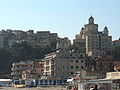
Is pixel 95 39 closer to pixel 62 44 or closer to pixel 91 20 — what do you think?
pixel 91 20

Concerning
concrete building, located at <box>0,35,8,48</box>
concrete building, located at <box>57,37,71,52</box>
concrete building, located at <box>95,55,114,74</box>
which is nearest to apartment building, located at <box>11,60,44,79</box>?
concrete building, located at <box>57,37,71,52</box>

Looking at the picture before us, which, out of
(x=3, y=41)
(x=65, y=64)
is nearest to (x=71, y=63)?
(x=65, y=64)

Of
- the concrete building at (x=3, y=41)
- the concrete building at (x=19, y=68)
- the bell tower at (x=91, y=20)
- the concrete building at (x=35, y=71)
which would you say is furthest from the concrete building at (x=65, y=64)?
the concrete building at (x=3, y=41)

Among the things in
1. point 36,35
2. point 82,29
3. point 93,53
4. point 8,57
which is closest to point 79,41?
point 82,29

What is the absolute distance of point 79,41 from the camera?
154 metres

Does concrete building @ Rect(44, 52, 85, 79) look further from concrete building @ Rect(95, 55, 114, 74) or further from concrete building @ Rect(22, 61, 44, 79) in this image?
concrete building @ Rect(22, 61, 44, 79)

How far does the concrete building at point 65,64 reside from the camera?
289 feet

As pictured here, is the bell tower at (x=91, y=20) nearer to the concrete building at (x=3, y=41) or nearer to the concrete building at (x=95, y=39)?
the concrete building at (x=95, y=39)

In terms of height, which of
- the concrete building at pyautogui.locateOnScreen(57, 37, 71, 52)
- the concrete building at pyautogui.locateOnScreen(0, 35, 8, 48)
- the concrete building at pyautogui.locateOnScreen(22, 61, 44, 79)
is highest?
the concrete building at pyautogui.locateOnScreen(0, 35, 8, 48)

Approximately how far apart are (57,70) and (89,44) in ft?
172

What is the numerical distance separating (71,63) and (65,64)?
162cm

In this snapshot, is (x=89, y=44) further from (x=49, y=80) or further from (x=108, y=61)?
(x=49, y=80)

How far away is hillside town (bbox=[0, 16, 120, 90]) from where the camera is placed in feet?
240

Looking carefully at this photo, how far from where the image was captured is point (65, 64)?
291 ft
